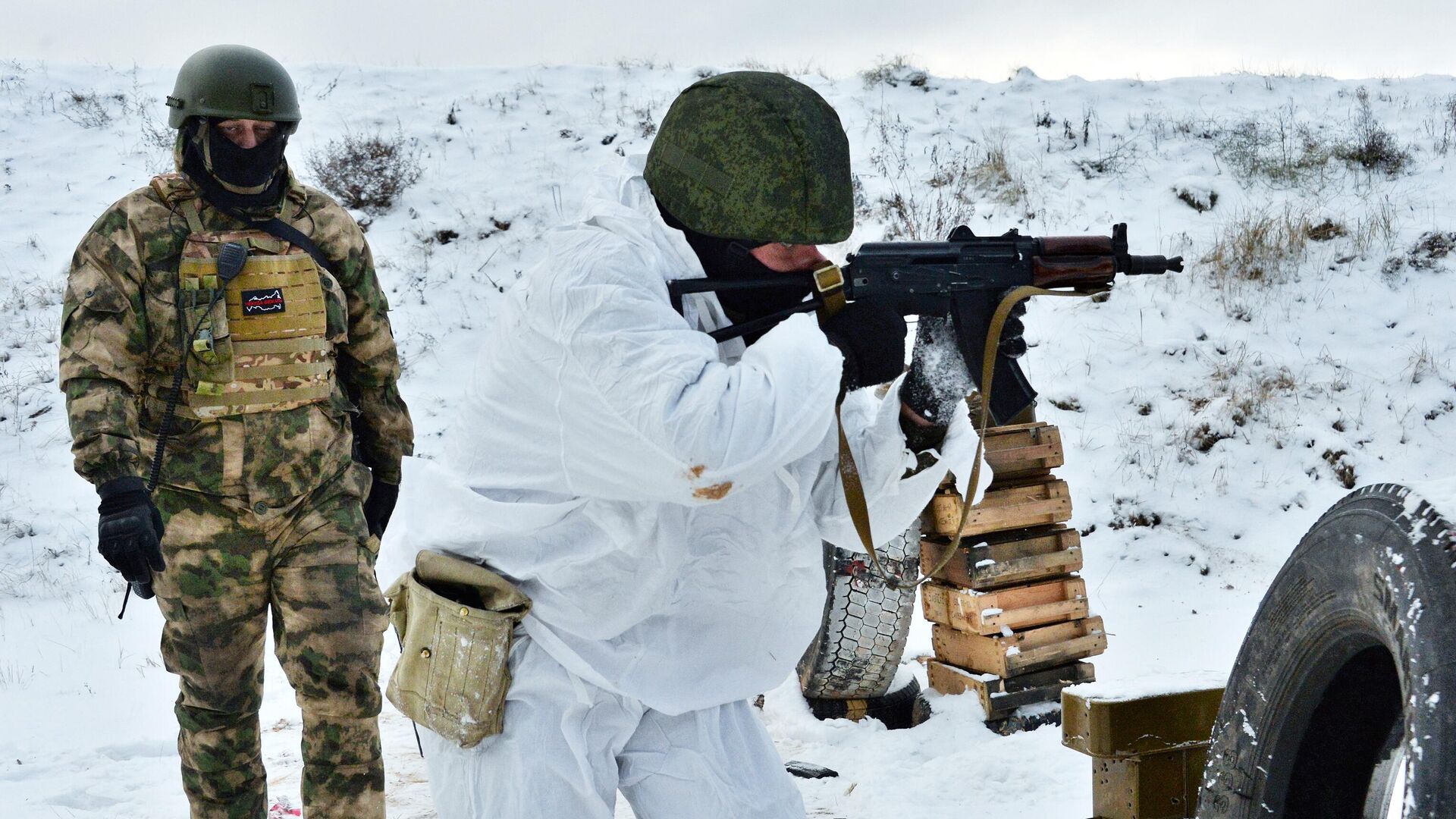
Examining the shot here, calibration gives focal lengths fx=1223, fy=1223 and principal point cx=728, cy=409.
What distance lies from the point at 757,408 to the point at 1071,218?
8.97 meters

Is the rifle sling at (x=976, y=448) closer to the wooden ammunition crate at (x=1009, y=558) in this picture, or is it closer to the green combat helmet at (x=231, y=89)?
the green combat helmet at (x=231, y=89)

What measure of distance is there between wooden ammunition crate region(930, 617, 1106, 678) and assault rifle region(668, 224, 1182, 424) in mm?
2372

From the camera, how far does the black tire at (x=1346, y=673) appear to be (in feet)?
5.40

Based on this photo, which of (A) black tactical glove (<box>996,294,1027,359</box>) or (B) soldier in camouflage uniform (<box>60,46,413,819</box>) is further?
(B) soldier in camouflage uniform (<box>60,46,413,819</box>)

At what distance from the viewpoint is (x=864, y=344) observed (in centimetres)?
221

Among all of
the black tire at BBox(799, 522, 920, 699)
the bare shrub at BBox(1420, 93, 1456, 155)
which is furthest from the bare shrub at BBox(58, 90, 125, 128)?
the bare shrub at BBox(1420, 93, 1456, 155)

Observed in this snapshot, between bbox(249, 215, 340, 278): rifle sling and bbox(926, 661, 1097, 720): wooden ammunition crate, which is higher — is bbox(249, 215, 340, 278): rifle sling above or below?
above

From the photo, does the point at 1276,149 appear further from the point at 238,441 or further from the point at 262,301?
the point at 238,441

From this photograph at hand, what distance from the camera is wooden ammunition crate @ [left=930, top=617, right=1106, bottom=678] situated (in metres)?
4.80

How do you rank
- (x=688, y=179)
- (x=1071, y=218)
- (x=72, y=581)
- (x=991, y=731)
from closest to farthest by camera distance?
A: 1. (x=688, y=179)
2. (x=991, y=731)
3. (x=72, y=581)
4. (x=1071, y=218)

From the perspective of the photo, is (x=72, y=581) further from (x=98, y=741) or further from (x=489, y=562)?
(x=489, y=562)

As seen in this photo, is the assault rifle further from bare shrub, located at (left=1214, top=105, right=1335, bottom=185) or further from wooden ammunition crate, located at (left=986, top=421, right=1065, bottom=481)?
bare shrub, located at (left=1214, top=105, right=1335, bottom=185)

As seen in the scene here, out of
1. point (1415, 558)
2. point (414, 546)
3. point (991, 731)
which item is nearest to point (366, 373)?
point (414, 546)

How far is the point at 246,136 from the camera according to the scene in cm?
350
